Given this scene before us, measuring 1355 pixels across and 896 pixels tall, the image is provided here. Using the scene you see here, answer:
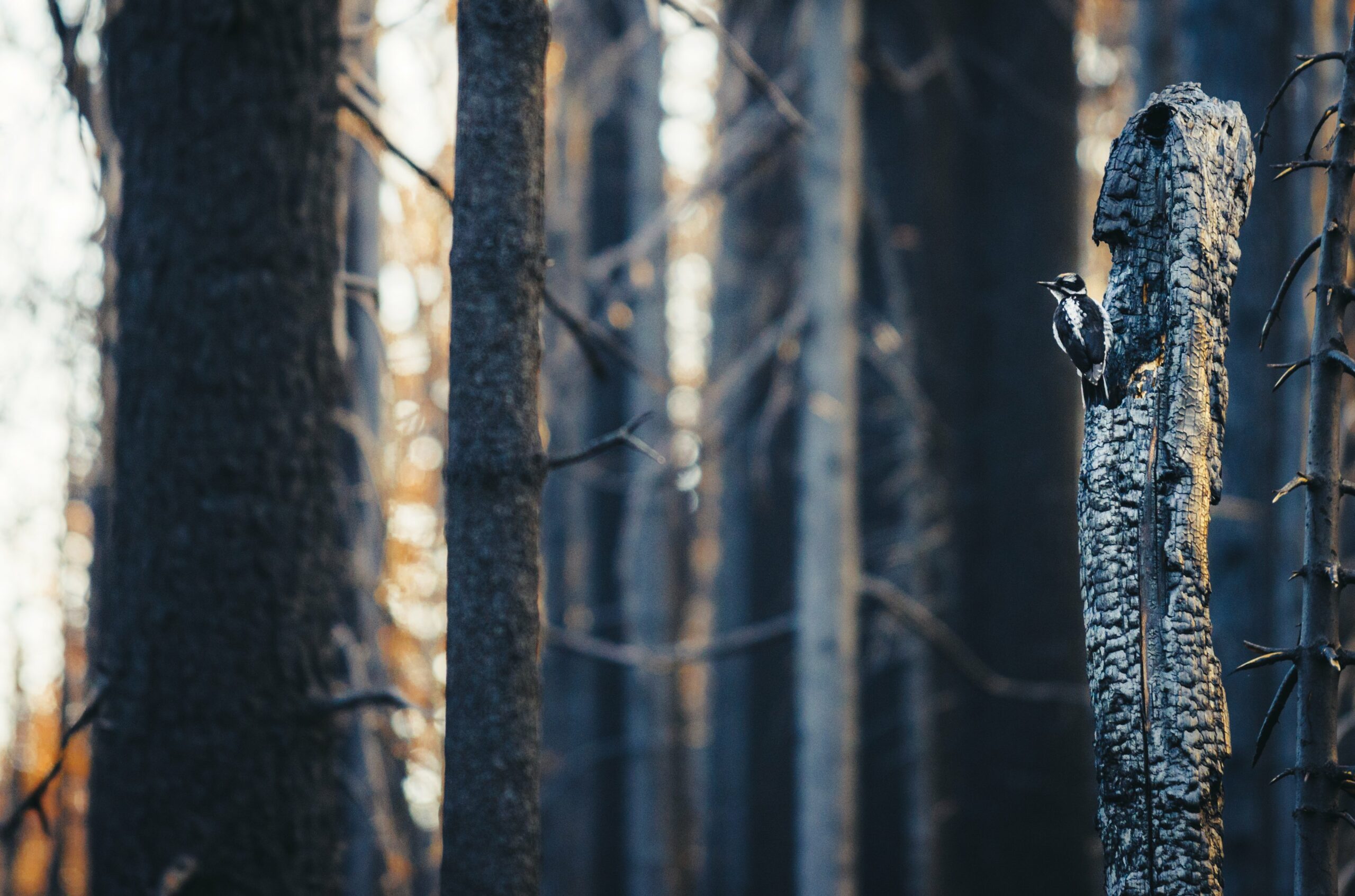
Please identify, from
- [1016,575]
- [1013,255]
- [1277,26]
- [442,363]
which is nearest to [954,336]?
[1013,255]

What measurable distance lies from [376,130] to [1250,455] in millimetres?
5025

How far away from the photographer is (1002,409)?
8266 millimetres

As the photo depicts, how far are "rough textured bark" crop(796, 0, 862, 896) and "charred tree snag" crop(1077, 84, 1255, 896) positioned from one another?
3.72 meters

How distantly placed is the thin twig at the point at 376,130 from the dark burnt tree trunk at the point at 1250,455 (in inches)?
177

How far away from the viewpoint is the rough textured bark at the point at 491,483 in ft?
8.85

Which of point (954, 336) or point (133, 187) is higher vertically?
point (954, 336)

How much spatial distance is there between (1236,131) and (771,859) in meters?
10.0

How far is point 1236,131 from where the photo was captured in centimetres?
233

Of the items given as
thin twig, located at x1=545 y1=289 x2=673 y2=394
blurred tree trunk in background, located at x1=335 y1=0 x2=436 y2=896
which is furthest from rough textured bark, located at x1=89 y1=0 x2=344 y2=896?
blurred tree trunk in background, located at x1=335 y1=0 x2=436 y2=896

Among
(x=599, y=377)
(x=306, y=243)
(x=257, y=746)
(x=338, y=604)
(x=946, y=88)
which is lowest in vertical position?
(x=257, y=746)

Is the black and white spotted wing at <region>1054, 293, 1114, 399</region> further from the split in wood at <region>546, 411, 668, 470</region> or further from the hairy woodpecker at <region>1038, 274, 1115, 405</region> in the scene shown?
the split in wood at <region>546, 411, 668, 470</region>

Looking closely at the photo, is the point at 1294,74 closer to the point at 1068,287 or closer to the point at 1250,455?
the point at 1068,287

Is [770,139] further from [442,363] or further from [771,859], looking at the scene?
[771,859]

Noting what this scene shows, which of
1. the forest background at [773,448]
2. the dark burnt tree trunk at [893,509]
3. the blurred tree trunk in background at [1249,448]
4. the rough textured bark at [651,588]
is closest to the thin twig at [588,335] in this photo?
the forest background at [773,448]
